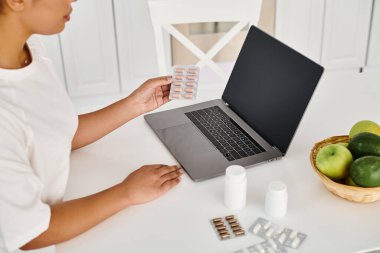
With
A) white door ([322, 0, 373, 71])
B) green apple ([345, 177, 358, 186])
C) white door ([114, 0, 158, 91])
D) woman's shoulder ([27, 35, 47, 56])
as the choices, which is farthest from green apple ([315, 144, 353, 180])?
white door ([322, 0, 373, 71])

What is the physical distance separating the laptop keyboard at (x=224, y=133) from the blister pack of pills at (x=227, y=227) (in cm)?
21

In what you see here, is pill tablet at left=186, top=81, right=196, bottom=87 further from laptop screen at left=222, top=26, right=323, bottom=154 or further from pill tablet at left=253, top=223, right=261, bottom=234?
pill tablet at left=253, top=223, right=261, bottom=234

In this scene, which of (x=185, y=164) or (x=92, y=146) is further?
(x=92, y=146)

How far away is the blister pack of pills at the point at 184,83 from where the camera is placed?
1257 mm

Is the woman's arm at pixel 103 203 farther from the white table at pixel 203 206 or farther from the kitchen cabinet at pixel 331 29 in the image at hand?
the kitchen cabinet at pixel 331 29

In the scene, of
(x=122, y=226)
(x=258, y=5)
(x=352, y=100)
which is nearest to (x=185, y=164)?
(x=122, y=226)

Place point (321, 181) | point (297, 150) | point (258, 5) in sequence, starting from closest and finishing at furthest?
point (321, 181) → point (297, 150) → point (258, 5)

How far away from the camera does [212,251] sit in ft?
2.86

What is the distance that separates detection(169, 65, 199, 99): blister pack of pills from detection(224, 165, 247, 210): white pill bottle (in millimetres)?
333

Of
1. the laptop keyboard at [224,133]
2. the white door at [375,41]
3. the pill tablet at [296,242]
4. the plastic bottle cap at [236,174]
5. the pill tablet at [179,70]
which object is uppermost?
the pill tablet at [179,70]

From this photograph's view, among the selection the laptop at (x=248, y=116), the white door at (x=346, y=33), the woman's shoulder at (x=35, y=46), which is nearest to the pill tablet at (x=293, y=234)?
the laptop at (x=248, y=116)

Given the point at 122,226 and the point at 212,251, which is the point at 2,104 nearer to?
the point at 122,226

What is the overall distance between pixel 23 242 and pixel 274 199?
1.56 feet

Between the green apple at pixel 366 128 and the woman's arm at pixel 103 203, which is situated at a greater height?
the green apple at pixel 366 128
